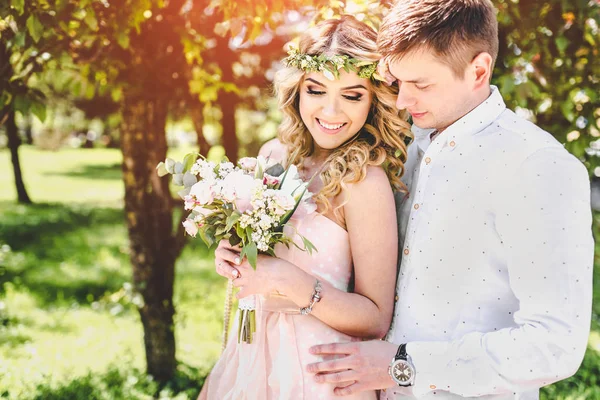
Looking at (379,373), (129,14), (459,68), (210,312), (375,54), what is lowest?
(210,312)

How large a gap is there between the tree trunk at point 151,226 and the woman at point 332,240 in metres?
2.25

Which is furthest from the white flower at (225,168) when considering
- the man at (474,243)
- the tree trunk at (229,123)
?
the tree trunk at (229,123)

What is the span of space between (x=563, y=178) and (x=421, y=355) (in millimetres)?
763

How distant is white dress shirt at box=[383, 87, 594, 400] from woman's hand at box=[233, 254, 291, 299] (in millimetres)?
481

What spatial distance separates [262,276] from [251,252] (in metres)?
0.19

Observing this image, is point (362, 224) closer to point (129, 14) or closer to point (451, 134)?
point (451, 134)

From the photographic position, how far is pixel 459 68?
2123 millimetres

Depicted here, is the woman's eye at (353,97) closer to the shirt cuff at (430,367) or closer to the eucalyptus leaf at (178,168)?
the eucalyptus leaf at (178,168)

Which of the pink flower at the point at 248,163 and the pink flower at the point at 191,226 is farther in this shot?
the pink flower at the point at 248,163

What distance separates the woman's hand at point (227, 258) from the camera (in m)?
2.44

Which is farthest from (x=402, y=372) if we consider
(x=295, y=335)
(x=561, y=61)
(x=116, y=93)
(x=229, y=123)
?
(x=229, y=123)

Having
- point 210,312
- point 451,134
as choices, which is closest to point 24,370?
point 210,312

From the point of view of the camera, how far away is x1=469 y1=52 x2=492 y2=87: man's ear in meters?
2.10

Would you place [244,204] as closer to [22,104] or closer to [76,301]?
[22,104]
